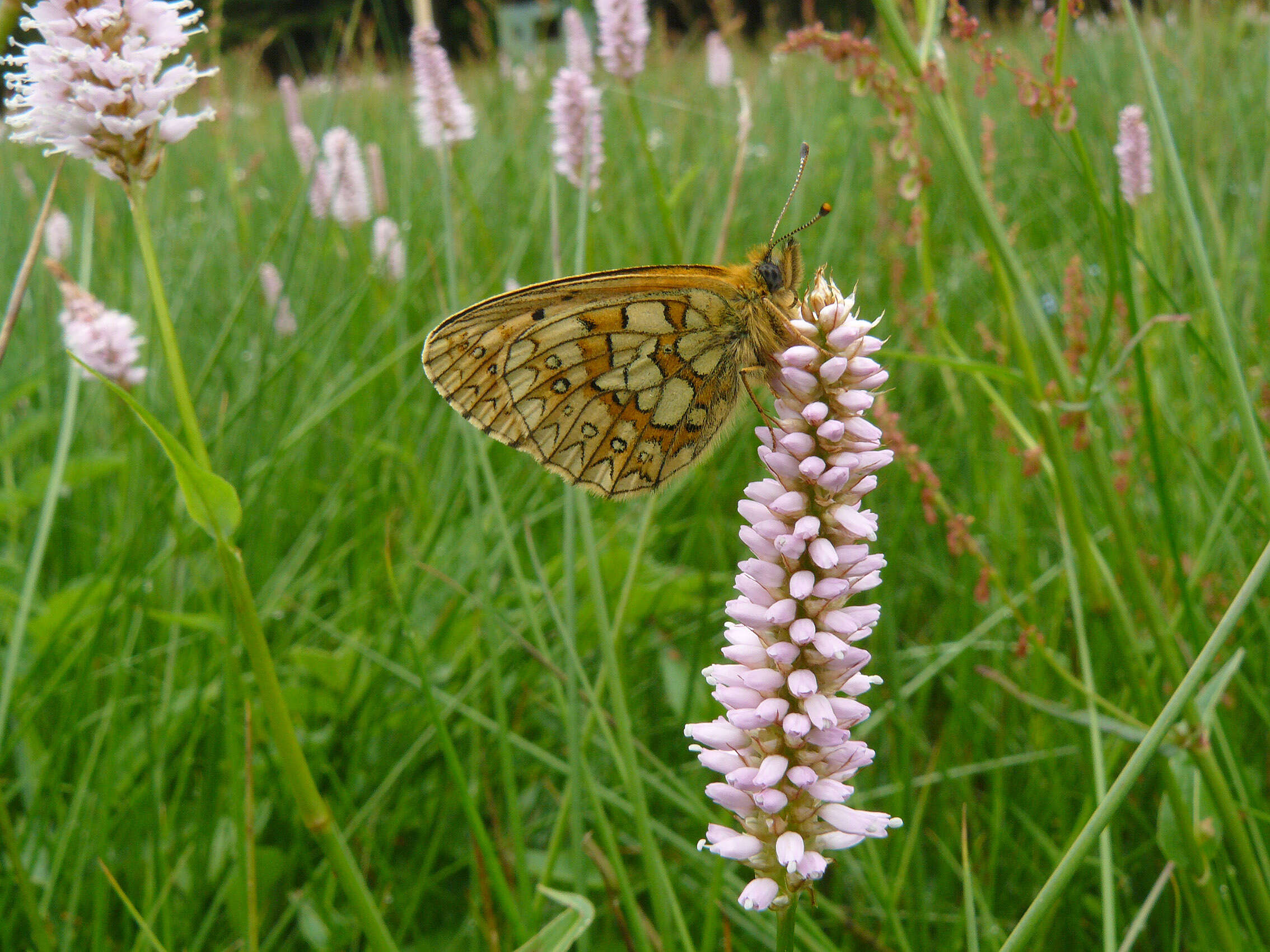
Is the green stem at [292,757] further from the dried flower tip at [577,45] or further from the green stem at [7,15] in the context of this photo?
the dried flower tip at [577,45]

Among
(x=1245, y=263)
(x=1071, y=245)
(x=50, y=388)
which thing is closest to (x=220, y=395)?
(x=50, y=388)

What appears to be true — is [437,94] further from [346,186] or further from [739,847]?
[739,847]

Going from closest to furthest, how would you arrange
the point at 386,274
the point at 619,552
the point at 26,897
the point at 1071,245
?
1. the point at 26,897
2. the point at 619,552
3. the point at 1071,245
4. the point at 386,274

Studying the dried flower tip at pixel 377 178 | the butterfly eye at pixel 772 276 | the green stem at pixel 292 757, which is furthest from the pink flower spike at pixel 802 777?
the dried flower tip at pixel 377 178

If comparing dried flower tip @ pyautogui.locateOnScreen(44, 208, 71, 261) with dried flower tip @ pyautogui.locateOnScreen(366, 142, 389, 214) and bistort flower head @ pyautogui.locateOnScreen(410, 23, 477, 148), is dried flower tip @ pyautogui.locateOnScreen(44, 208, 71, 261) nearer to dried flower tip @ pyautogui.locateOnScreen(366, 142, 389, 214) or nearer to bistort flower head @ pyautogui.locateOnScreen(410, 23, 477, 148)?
dried flower tip @ pyautogui.locateOnScreen(366, 142, 389, 214)

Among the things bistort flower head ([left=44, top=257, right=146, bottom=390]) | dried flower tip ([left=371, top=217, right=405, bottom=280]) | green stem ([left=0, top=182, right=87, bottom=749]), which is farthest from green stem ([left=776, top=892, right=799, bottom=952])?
dried flower tip ([left=371, top=217, right=405, bottom=280])

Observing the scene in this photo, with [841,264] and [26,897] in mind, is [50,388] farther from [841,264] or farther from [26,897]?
[841,264]

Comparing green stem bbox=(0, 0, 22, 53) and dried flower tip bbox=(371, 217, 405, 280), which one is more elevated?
green stem bbox=(0, 0, 22, 53)
